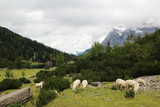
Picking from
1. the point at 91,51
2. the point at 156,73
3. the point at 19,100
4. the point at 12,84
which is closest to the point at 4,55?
the point at 91,51

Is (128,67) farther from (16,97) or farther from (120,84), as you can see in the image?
(16,97)

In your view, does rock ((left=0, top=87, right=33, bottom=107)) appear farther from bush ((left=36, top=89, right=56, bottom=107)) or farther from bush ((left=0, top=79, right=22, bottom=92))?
bush ((left=0, top=79, right=22, bottom=92))

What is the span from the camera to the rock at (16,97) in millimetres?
11667

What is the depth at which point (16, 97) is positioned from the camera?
12586mm

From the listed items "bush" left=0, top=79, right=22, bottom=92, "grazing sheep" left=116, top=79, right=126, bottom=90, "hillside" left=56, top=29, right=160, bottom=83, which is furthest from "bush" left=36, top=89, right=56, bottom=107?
"bush" left=0, top=79, right=22, bottom=92

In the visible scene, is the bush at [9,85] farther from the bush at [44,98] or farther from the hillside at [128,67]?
the hillside at [128,67]

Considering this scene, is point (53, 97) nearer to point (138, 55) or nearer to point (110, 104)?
point (110, 104)

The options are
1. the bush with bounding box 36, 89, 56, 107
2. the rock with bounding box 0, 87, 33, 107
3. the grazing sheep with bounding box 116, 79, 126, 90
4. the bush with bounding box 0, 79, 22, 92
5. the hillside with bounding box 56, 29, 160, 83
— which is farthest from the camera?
the hillside with bounding box 56, 29, 160, 83

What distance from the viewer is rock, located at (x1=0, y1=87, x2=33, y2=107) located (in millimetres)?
11667

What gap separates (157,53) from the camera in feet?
87.8

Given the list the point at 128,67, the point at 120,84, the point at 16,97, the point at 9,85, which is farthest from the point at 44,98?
the point at 128,67

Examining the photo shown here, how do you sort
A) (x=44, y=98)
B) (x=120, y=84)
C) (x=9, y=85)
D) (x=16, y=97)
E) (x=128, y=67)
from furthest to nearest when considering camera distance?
(x=128, y=67), (x=9, y=85), (x=120, y=84), (x=16, y=97), (x=44, y=98)

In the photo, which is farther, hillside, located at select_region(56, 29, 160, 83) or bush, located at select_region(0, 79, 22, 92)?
hillside, located at select_region(56, 29, 160, 83)

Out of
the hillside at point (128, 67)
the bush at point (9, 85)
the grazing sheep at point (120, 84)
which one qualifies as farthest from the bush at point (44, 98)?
the bush at point (9, 85)
